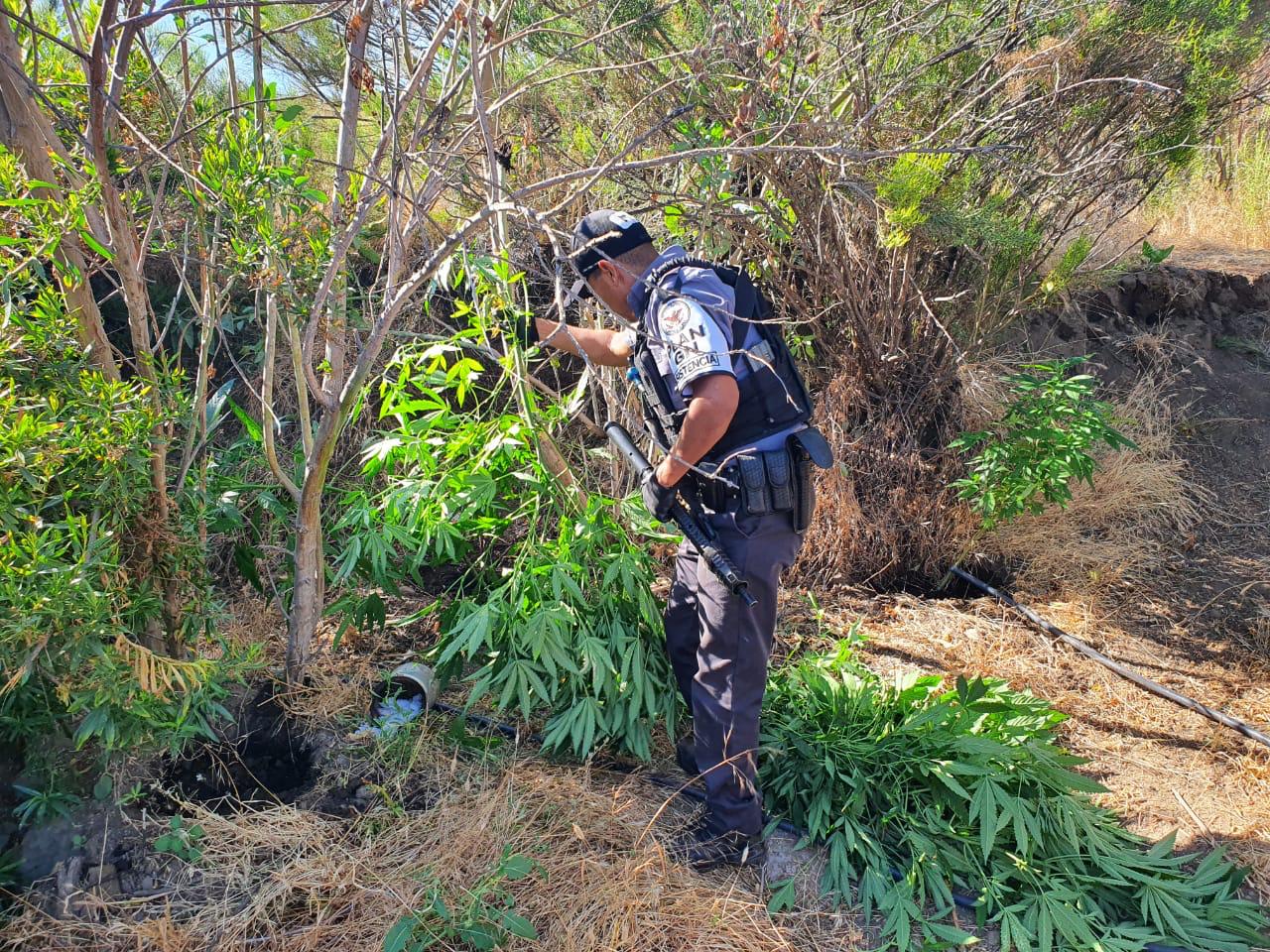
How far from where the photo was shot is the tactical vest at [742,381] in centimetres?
259

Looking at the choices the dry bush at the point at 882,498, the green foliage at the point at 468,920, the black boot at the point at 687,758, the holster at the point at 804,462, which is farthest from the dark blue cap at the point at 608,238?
the dry bush at the point at 882,498

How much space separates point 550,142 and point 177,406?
2.48 m

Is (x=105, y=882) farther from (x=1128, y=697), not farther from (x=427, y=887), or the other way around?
(x=1128, y=697)

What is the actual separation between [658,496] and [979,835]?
141 centimetres

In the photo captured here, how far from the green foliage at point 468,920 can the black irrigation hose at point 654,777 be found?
590 mm

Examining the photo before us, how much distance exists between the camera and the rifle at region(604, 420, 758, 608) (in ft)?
8.22

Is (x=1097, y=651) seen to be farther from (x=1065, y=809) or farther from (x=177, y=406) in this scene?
(x=177, y=406)

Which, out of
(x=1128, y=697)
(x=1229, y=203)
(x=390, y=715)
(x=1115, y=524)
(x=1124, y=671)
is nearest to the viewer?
(x=390, y=715)

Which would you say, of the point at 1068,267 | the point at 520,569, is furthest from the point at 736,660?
the point at 1068,267

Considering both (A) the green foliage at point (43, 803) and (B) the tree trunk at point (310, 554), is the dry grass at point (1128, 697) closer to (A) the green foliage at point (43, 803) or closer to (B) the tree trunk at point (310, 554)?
(B) the tree trunk at point (310, 554)

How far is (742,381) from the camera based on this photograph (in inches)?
103

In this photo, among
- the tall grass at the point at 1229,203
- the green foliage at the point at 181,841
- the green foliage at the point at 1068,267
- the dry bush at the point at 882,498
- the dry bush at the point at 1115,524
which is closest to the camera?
the green foliage at the point at 181,841

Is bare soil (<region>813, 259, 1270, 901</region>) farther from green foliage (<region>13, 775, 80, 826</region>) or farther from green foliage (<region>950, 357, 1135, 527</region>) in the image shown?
green foliage (<region>13, 775, 80, 826</region>)

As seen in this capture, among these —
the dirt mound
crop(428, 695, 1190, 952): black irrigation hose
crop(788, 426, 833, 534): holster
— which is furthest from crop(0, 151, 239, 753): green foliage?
the dirt mound
